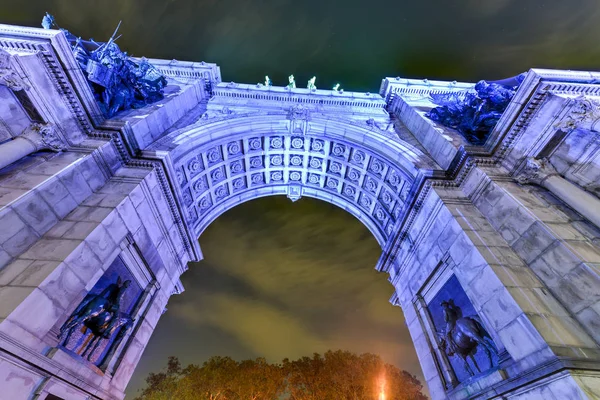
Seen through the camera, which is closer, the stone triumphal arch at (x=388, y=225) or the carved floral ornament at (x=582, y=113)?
the stone triumphal arch at (x=388, y=225)

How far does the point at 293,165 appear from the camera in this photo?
1666 cm

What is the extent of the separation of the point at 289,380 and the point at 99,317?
94.1 ft

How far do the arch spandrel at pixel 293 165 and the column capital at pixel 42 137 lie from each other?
387cm

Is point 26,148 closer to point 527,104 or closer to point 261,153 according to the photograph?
point 261,153

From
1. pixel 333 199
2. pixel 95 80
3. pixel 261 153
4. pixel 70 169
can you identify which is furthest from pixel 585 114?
pixel 95 80

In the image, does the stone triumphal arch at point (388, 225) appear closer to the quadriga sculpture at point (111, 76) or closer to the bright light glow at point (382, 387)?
the quadriga sculpture at point (111, 76)

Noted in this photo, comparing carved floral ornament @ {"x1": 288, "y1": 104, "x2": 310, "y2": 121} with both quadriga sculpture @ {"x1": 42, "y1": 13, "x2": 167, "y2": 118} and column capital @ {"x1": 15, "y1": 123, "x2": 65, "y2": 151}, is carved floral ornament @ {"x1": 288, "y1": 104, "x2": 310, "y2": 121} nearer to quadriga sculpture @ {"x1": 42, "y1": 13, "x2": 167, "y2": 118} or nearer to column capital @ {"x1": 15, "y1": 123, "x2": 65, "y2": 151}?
quadriga sculpture @ {"x1": 42, "y1": 13, "x2": 167, "y2": 118}

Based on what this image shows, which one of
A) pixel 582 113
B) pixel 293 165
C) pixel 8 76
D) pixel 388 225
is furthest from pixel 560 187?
pixel 8 76

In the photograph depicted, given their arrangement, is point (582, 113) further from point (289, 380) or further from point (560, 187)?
point (289, 380)

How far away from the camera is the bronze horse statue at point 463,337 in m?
6.98

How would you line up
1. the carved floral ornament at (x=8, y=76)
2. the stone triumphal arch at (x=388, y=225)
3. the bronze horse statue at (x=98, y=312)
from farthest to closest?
the carved floral ornament at (x=8, y=76)
the bronze horse statue at (x=98, y=312)
the stone triumphal arch at (x=388, y=225)

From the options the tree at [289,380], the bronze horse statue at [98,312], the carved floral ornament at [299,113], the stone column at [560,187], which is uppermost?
the stone column at [560,187]

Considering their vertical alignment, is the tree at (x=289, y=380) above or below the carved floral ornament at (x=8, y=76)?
below

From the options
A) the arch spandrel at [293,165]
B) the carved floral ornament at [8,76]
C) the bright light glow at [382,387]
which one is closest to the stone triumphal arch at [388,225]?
the carved floral ornament at [8,76]
